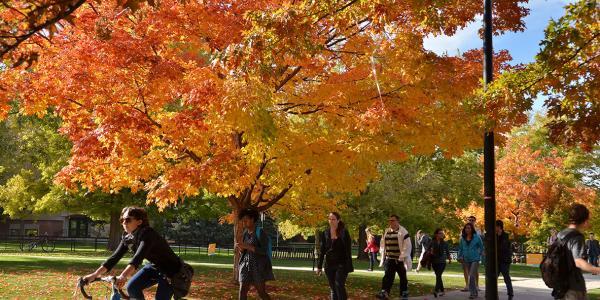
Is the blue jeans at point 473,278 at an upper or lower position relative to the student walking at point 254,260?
lower

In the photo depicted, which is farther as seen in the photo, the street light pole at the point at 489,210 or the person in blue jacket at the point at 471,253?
the person in blue jacket at the point at 471,253

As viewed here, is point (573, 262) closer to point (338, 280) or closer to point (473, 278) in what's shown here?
point (338, 280)

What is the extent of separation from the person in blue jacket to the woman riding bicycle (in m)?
8.82

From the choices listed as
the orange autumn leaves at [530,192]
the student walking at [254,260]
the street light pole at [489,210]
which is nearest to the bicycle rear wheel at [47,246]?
the orange autumn leaves at [530,192]

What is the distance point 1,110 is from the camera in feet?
40.4

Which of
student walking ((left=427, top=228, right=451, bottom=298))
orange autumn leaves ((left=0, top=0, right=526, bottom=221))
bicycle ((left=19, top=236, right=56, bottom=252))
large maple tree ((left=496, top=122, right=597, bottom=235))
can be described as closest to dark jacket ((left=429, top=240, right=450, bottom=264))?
student walking ((left=427, top=228, right=451, bottom=298))

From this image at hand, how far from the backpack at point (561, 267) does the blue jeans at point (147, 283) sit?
3814 mm

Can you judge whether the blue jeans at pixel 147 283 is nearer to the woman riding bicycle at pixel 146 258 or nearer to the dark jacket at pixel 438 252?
the woman riding bicycle at pixel 146 258

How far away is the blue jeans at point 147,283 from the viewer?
19.7 feet

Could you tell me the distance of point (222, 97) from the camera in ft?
33.7

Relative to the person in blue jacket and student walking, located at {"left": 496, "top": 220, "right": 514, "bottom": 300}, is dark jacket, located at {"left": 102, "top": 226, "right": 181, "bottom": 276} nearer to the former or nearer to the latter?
student walking, located at {"left": 496, "top": 220, "right": 514, "bottom": 300}

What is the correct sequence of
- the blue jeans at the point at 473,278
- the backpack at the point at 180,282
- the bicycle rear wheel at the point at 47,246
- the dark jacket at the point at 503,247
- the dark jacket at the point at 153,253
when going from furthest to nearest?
the bicycle rear wheel at the point at 47,246 → the blue jeans at the point at 473,278 → the dark jacket at the point at 503,247 → the backpack at the point at 180,282 → the dark jacket at the point at 153,253

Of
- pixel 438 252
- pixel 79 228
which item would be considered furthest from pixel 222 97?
pixel 79 228

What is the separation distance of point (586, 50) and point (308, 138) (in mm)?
5118
